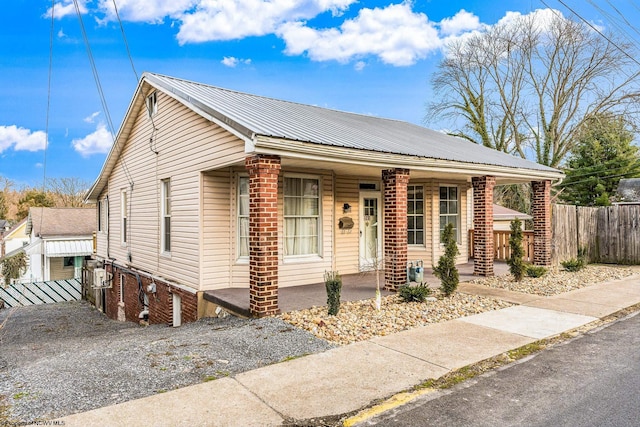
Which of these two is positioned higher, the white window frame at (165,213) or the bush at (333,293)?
the white window frame at (165,213)

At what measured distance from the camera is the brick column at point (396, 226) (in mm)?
8812

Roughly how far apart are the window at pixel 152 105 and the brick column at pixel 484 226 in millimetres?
8682

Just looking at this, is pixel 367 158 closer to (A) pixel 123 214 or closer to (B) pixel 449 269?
(B) pixel 449 269

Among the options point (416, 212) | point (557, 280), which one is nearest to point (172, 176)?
point (416, 212)

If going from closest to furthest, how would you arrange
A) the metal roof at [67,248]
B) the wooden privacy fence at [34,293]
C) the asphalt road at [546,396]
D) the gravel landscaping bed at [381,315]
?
the asphalt road at [546,396]
the gravel landscaping bed at [381,315]
the wooden privacy fence at [34,293]
the metal roof at [67,248]

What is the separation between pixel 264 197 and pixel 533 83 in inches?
1157

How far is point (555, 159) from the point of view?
28750 millimetres

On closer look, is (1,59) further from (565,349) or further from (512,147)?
(512,147)

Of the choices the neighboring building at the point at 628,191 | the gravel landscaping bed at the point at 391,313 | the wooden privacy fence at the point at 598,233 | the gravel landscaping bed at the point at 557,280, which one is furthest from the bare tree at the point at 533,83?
the gravel landscaping bed at the point at 391,313

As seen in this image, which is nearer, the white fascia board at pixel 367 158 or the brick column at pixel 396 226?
the white fascia board at pixel 367 158

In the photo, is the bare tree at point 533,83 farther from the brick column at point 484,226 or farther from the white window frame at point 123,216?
the white window frame at point 123,216

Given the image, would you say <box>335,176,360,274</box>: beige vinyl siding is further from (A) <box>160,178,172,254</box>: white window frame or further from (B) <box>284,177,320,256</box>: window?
(A) <box>160,178,172,254</box>: white window frame

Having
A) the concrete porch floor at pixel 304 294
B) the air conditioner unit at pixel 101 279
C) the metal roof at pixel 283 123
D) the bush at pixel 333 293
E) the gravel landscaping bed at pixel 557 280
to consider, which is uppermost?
the metal roof at pixel 283 123

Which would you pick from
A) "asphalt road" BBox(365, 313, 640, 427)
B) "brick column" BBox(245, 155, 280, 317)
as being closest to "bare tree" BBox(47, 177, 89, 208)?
"brick column" BBox(245, 155, 280, 317)
